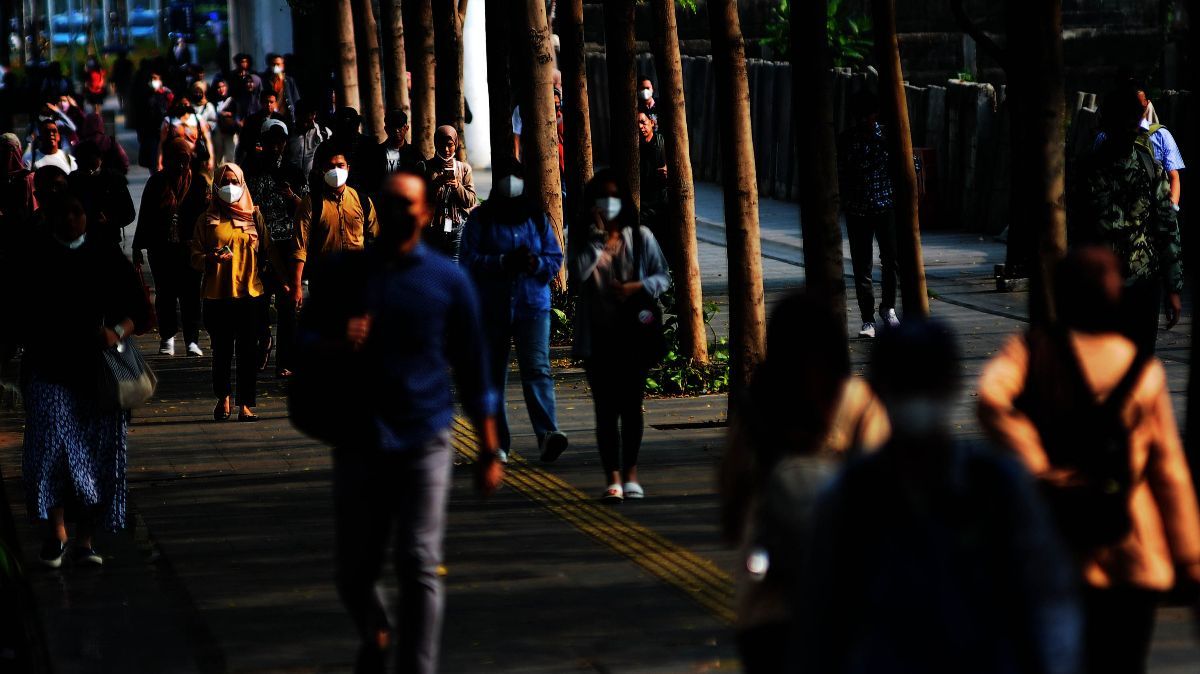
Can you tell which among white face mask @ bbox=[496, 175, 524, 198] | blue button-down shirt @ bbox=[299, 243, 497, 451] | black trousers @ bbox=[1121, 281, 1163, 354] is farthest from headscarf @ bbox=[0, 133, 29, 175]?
blue button-down shirt @ bbox=[299, 243, 497, 451]

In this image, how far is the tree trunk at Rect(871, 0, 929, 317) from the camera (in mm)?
12141

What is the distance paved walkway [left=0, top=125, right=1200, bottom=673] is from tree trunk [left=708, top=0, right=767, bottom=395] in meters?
0.54

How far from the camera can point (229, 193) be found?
12531mm

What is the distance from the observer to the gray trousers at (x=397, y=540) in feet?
19.5

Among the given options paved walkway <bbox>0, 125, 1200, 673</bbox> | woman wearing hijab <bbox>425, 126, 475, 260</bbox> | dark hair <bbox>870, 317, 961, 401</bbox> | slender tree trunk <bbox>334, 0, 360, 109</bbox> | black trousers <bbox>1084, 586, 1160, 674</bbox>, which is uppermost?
slender tree trunk <bbox>334, 0, 360, 109</bbox>

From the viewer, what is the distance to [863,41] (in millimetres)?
32000

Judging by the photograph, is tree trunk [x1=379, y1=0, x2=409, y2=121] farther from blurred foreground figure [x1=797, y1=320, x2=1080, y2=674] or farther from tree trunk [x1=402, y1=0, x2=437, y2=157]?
blurred foreground figure [x1=797, y1=320, x2=1080, y2=674]

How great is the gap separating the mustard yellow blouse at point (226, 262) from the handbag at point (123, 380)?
12.5 ft

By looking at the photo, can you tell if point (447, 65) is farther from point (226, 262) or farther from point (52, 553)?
point (52, 553)

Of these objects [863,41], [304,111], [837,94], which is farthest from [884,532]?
[863,41]

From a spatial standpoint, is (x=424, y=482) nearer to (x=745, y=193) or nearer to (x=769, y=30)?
(x=745, y=193)

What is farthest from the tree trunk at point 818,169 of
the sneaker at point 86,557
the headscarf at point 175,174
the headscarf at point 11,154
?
the headscarf at point 11,154

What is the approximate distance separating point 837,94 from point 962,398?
1472 centimetres

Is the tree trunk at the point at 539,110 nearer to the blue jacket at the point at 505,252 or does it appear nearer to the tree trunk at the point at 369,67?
the blue jacket at the point at 505,252
